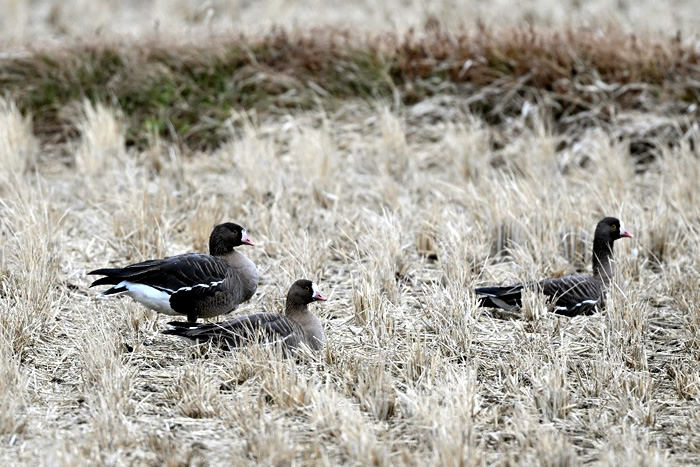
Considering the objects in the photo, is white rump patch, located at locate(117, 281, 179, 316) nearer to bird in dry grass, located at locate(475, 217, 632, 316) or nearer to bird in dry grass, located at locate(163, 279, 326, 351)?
A: bird in dry grass, located at locate(163, 279, 326, 351)

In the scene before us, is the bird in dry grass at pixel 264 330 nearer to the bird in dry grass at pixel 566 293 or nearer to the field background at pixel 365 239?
the field background at pixel 365 239

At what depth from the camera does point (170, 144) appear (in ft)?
Answer: 34.9

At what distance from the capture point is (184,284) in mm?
5965

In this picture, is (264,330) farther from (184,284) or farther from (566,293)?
(566,293)

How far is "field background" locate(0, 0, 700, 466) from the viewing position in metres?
4.73

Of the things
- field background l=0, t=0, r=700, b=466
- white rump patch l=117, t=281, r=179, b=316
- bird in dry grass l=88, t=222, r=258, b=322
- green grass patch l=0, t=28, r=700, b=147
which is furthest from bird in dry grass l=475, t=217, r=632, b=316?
green grass patch l=0, t=28, r=700, b=147

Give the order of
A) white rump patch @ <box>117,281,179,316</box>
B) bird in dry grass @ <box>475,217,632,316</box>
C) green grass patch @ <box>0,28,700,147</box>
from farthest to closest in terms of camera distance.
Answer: green grass patch @ <box>0,28,700,147</box>, bird in dry grass @ <box>475,217,632,316</box>, white rump patch @ <box>117,281,179,316</box>

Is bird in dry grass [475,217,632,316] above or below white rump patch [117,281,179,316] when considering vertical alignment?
below

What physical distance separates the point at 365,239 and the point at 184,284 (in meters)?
1.72

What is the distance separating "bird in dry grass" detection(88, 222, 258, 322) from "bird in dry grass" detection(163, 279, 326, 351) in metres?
0.20

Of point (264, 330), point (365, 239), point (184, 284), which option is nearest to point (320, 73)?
point (365, 239)

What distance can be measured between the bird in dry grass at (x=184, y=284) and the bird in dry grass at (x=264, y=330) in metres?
0.20

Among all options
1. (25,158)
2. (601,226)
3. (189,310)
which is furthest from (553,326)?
(25,158)

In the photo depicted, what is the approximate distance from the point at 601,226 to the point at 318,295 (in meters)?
2.27
